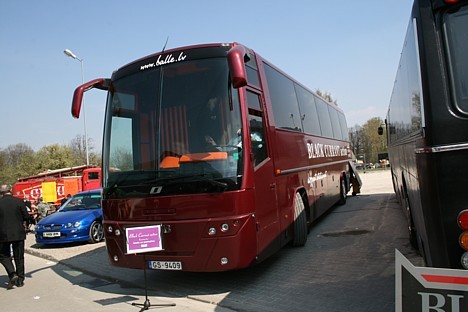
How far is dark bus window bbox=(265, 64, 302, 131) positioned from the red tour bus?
323 millimetres

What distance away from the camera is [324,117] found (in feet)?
40.3

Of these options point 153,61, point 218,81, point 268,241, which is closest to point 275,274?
point 268,241

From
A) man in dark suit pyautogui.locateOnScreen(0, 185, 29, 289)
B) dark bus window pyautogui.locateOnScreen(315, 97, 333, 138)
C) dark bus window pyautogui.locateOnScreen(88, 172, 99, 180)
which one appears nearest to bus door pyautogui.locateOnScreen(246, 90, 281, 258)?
man in dark suit pyautogui.locateOnScreen(0, 185, 29, 289)

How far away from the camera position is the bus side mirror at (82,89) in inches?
255

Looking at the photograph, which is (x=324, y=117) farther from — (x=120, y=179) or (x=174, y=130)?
(x=120, y=179)

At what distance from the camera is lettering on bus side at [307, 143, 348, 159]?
953 cm

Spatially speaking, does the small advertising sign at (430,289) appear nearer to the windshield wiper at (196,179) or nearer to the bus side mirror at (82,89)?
the windshield wiper at (196,179)

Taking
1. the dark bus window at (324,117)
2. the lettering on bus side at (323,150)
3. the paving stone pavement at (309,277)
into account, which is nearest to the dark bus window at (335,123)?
the lettering on bus side at (323,150)

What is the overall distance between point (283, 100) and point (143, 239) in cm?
408

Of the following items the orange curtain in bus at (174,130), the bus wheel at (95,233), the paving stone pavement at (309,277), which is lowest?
the paving stone pavement at (309,277)

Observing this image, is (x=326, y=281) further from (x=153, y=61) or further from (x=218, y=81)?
(x=153, y=61)

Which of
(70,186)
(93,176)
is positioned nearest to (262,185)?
(70,186)

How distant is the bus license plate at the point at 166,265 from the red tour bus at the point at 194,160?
0.05 ft

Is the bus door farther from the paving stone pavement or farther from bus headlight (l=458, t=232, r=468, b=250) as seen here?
bus headlight (l=458, t=232, r=468, b=250)
